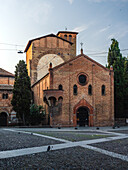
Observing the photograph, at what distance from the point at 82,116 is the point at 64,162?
21.1 meters

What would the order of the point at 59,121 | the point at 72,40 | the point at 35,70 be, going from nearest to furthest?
the point at 59,121 → the point at 35,70 → the point at 72,40

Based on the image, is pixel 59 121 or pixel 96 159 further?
pixel 59 121

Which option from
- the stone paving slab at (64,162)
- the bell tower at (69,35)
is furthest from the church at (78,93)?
the stone paving slab at (64,162)

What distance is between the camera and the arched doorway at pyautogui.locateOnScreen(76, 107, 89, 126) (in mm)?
29047

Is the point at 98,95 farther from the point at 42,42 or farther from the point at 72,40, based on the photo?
the point at 72,40

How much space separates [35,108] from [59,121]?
15.4ft

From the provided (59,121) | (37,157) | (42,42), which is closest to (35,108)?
(59,121)

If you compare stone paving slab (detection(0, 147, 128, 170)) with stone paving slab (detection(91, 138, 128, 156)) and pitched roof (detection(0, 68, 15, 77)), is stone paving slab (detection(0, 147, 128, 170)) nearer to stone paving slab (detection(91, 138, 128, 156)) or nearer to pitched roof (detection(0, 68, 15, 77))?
stone paving slab (detection(91, 138, 128, 156))

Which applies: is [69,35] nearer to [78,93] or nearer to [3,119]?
[78,93]

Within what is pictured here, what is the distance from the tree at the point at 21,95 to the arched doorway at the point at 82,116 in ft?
24.0

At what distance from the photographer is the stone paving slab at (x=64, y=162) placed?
25.4 ft

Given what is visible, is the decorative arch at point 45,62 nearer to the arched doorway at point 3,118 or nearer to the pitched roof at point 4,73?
the pitched roof at point 4,73

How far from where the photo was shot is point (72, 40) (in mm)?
46219

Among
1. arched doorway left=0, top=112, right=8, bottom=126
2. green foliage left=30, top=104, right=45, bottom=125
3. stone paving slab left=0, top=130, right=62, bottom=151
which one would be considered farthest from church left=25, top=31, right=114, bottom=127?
stone paving slab left=0, top=130, right=62, bottom=151
